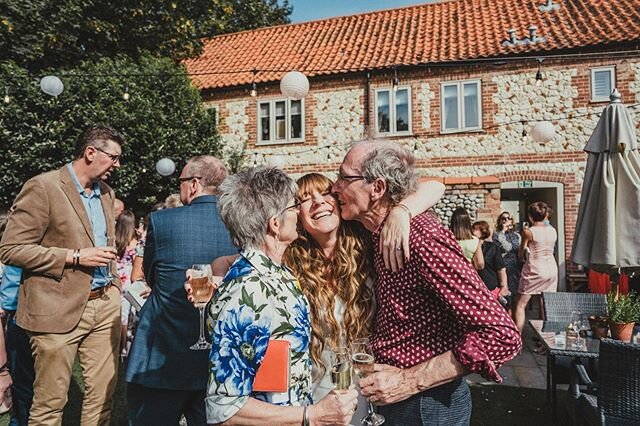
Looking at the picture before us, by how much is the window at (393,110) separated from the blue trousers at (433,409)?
11511 millimetres

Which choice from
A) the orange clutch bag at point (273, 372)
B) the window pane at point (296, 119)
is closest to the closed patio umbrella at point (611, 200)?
the orange clutch bag at point (273, 372)

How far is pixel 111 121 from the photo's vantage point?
1133cm

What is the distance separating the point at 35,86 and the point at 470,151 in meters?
11.5

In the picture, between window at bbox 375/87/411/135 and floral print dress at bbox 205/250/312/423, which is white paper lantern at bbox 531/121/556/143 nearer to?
window at bbox 375/87/411/135

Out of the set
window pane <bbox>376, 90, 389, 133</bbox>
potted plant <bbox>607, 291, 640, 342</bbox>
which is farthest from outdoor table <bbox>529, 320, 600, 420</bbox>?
window pane <bbox>376, 90, 389, 133</bbox>

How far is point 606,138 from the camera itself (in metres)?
4.54

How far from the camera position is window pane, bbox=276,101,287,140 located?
1408 centimetres

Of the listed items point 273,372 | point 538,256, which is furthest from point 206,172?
point 538,256

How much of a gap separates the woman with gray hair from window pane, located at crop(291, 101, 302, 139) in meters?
12.5

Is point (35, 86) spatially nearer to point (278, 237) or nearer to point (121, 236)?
point (121, 236)

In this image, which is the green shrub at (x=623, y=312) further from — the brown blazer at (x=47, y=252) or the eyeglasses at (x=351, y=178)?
the brown blazer at (x=47, y=252)

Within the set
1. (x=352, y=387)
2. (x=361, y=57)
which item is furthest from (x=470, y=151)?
(x=352, y=387)

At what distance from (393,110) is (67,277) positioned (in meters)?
11.2

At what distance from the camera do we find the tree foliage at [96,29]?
11.3m
